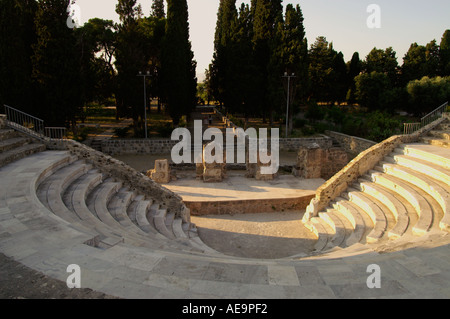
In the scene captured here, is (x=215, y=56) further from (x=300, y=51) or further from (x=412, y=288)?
(x=412, y=288)

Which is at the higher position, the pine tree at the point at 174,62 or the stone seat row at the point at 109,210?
the pine tree at the point at 174,62

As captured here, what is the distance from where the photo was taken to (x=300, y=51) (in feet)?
79.5

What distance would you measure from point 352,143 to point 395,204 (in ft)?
44.5

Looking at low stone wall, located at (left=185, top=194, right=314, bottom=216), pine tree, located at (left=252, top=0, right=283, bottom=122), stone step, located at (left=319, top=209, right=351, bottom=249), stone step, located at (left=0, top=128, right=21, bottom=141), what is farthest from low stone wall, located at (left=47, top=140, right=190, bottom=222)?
pine tree, located at (left=252, top=0, right=283, bottom=122)

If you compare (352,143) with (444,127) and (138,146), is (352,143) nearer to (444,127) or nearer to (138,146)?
(444,127)

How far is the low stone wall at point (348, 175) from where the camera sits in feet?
34.8

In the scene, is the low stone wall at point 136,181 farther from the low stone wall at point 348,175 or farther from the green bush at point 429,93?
the green bush at point 429,93

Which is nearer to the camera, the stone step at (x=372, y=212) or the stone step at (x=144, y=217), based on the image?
the stone step at (x=372, y=212)

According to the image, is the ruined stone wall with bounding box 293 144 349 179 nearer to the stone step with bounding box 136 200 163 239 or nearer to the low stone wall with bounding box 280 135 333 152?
the low stone wall with bounding box 280 135 333 152

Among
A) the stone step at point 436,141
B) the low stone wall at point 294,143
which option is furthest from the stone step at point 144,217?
the low stone wall at point 294,143

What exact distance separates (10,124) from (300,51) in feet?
65.0

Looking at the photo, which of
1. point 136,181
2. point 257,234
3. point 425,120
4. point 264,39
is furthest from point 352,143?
point 136,181

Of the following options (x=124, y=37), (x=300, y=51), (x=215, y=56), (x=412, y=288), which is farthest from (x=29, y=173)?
(x=215, y=56)

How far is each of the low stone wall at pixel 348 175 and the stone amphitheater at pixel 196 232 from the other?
38 mm
